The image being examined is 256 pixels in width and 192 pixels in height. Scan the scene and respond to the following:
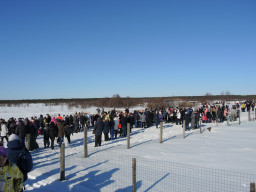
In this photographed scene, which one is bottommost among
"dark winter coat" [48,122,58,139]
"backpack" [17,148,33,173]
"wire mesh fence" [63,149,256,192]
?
"wire mesh fence" [63,149,256,192]

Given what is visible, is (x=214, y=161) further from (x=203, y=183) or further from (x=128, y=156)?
(x=128, y=156)

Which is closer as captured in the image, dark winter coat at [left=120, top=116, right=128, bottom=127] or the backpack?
the backpack

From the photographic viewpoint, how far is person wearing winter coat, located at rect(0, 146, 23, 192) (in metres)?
3.28

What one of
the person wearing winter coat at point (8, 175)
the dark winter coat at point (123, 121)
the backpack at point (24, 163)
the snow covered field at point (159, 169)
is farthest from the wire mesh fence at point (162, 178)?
the dark winter coat at point (123, 121)

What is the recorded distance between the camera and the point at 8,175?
3.33 meters

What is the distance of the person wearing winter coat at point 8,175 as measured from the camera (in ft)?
10.8

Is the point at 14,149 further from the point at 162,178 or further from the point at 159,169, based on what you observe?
the point at 159,169

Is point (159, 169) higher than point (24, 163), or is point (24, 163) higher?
point (24, 163)

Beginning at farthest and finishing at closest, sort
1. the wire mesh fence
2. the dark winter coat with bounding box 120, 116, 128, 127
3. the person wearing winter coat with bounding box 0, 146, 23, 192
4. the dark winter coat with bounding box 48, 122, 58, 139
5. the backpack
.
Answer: the dark winter coat with bounding box 120, 116, 128, 127, the dark winter coat with bounding box 48, 122, 58, 139, the wire mesh fence, the backpack, the person wearing winter coat with bounding box 0, 146, 23, 192

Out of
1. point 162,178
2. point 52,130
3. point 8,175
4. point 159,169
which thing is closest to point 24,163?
point 8,175

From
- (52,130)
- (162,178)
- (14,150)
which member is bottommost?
(162,178)

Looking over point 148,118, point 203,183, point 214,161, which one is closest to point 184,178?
point 203,183

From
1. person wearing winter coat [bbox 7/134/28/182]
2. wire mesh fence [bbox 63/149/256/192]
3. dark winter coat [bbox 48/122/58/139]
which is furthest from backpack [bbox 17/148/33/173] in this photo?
dark winter coat [bbox 48/122/58/139]

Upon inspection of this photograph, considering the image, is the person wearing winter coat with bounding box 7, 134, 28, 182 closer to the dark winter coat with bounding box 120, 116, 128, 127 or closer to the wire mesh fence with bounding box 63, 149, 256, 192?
the wire mesh fence with bounding box 63, 149, 256, 192
